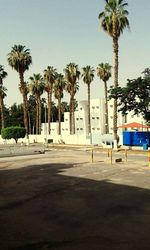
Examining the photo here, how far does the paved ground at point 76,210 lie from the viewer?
11.8 metres

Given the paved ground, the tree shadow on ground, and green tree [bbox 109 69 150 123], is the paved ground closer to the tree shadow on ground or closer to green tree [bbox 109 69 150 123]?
the tree shadow on ground

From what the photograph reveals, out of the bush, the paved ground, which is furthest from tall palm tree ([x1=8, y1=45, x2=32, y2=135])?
the paved ground

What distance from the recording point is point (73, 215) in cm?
1526

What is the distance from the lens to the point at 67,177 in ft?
85.8

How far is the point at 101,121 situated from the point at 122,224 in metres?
83.4

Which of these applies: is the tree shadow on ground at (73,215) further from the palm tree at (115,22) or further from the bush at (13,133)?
the bush at (13,133)

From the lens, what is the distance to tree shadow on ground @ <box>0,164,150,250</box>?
11691mm

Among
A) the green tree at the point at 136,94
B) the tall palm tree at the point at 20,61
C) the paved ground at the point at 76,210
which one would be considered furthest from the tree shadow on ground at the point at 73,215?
the tall palm tree at the point at 20,61

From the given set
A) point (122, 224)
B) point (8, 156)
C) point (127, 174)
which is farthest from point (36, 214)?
point (8, 156)

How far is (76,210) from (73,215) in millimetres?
862

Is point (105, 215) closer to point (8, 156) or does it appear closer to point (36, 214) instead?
point (36, 214)

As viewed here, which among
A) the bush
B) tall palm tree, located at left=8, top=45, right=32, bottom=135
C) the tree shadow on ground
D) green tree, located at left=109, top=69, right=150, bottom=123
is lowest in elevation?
the tree shadow on ground

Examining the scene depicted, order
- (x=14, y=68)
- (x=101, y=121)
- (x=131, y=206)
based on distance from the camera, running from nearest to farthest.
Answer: (x=131, y=206), (x=14, y=68), (x=101, y=121)

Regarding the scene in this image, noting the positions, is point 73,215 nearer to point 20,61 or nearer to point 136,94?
point 136,94
